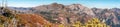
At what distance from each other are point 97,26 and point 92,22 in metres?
2.31

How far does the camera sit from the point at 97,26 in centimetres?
7381

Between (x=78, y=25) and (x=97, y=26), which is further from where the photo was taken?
(x=78, y=25)

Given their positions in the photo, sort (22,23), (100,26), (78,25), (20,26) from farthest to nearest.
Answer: (22,23), (20,26), (78,25), (100,26)

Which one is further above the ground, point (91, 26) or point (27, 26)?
point (91, 26)

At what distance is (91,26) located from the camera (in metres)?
77.4

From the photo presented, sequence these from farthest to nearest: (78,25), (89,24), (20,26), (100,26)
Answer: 1. (20,26)
2. (78,25)
3. (89,24)
4. (100,26)

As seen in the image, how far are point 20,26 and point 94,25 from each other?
372 feet

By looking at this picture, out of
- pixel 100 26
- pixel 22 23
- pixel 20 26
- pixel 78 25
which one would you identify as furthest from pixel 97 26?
pixel 22 23

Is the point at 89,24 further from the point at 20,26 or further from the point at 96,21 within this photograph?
the point at 20,26

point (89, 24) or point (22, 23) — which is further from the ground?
point (89, 24)

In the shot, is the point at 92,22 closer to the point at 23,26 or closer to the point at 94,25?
the point at 94,25

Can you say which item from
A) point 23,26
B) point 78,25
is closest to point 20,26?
point 23,26

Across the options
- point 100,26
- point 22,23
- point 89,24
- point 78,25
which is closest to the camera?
point 100,26

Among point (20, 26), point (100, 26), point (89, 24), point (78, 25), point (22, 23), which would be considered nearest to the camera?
point (100, 26)
